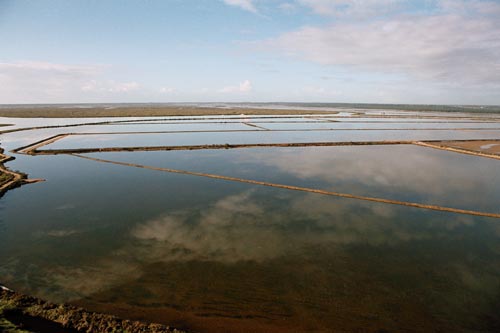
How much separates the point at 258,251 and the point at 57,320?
4107 mm

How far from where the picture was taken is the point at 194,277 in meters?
5.75

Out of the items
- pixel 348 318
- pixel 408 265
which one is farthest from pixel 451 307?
pixel 348 318

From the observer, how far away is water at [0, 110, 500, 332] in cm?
491

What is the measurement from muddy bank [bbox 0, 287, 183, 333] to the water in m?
0.32

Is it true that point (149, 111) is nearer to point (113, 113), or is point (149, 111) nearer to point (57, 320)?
point (113, 113)

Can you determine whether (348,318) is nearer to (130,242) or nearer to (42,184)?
(130,242)

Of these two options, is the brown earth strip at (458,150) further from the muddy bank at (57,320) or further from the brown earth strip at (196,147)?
the muddy bank at (57,320)

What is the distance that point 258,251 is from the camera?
6766 millimetres

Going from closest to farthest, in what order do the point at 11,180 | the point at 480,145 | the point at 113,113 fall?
1. the point at 11,180
2. the point at 480,145
3. the point at 113,113

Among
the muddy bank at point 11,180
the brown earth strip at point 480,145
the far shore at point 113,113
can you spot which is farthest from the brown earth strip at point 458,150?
the far shore at point 113,113

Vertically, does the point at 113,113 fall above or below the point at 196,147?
above

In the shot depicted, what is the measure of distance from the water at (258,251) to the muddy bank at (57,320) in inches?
12.5

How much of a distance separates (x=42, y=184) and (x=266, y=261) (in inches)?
427

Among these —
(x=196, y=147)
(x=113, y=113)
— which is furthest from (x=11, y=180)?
(x=113, y=113)
